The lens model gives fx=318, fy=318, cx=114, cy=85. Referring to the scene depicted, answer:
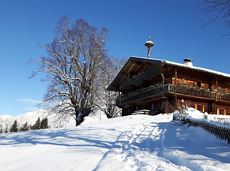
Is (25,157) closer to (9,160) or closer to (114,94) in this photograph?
(9,160)

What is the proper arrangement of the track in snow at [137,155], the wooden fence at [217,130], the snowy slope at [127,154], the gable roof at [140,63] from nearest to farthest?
the track in snow at [137,155] → the snowy slope at [127,154] → the wooden fence at [217,130] → the gable roof at [140,63]

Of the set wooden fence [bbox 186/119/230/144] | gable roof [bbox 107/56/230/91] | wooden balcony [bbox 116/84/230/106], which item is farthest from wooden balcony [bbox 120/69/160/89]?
wooden fence [bbox 186/119/230/144]

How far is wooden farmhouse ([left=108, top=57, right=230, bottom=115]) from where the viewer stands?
1257 inches

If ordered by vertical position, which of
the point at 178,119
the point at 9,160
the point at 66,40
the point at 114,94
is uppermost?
the point at 66,40

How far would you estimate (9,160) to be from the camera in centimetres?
1027

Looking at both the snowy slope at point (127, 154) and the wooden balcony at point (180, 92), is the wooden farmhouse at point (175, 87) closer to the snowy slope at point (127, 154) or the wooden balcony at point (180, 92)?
the wooden balcony at point (180, 92)

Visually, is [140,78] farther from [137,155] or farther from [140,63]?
[137,155]

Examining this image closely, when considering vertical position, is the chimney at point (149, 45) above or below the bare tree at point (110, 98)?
above

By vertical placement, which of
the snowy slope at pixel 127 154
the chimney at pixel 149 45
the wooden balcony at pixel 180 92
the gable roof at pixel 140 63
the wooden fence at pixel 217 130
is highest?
the chimney at pixel 149 45

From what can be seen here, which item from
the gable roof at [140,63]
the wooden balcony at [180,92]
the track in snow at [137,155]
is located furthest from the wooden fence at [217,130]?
the gable roof at [140,63]

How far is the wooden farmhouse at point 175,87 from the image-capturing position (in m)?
31.9

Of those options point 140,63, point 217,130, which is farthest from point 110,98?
point 217,130

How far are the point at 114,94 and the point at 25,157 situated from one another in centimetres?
3644

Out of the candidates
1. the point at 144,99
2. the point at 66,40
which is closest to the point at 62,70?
the point at 66,40
